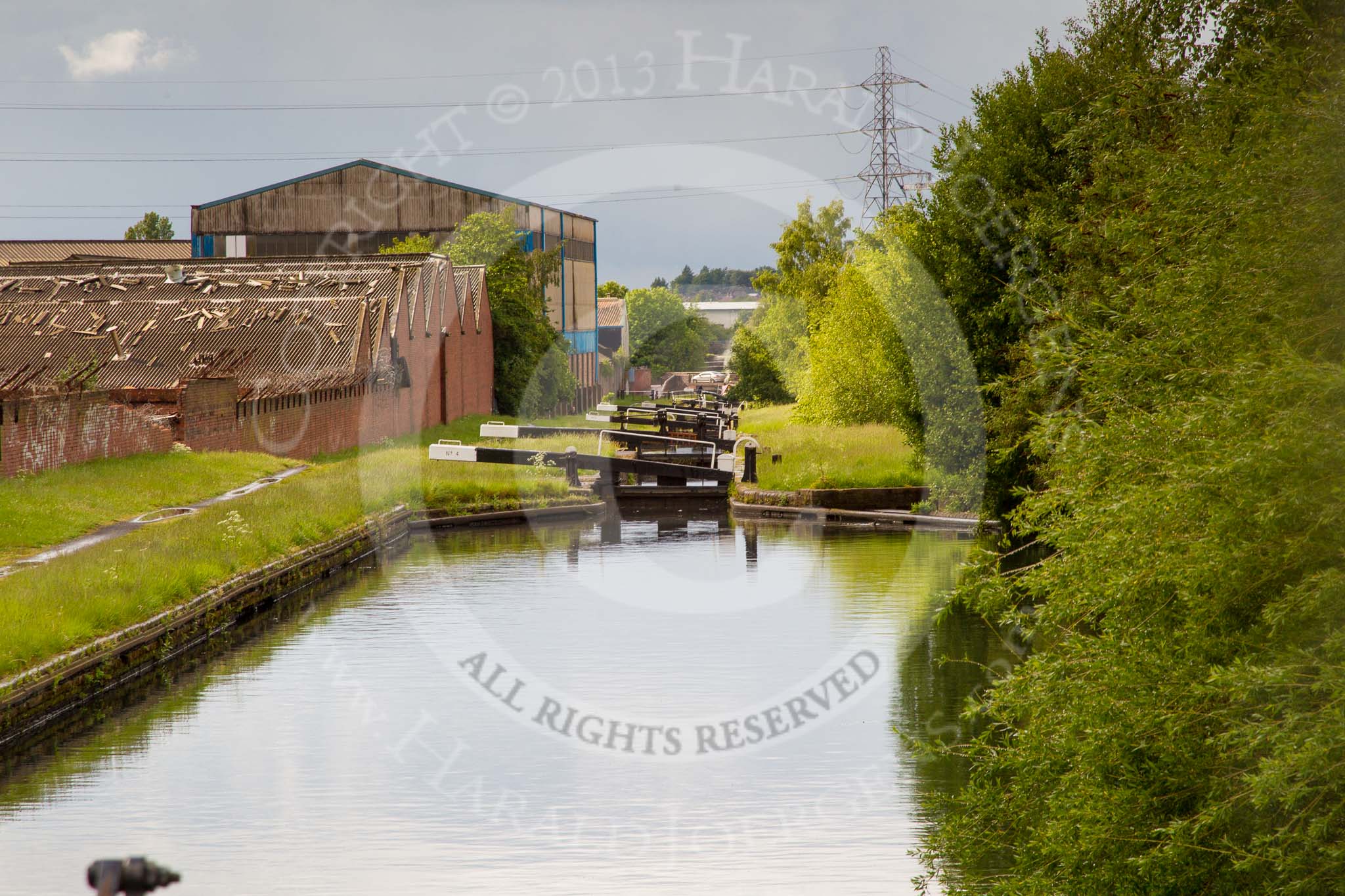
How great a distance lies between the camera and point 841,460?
3222cm

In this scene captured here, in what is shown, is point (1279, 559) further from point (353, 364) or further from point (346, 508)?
point (353, 364)

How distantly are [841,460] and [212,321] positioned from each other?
671 inches

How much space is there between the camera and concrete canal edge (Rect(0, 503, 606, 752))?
12.2 metres

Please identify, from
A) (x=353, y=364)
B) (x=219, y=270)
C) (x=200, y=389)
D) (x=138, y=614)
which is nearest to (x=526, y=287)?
(x=219, y=270)

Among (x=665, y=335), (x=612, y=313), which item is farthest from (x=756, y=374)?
(x=665, y=335)

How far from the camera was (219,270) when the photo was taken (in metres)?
44.3

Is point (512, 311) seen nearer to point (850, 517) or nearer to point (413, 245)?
point (413, 245)

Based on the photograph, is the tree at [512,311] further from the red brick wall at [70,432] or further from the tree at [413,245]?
the red brick wall at [70,432]

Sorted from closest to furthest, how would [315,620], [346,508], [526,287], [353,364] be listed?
[315,620]
[346,508]
[353,364]
[526,287]

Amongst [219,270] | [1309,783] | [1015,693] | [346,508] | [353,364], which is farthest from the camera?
[219,270]

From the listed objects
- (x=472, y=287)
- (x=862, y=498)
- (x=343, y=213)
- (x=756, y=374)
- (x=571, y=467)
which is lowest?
(x=862, y=498)

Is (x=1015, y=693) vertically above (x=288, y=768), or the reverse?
(x=1015, y=693)

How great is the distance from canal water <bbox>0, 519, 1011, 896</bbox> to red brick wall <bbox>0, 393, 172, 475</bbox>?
6.03m

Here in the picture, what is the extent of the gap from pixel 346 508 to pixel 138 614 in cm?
952
